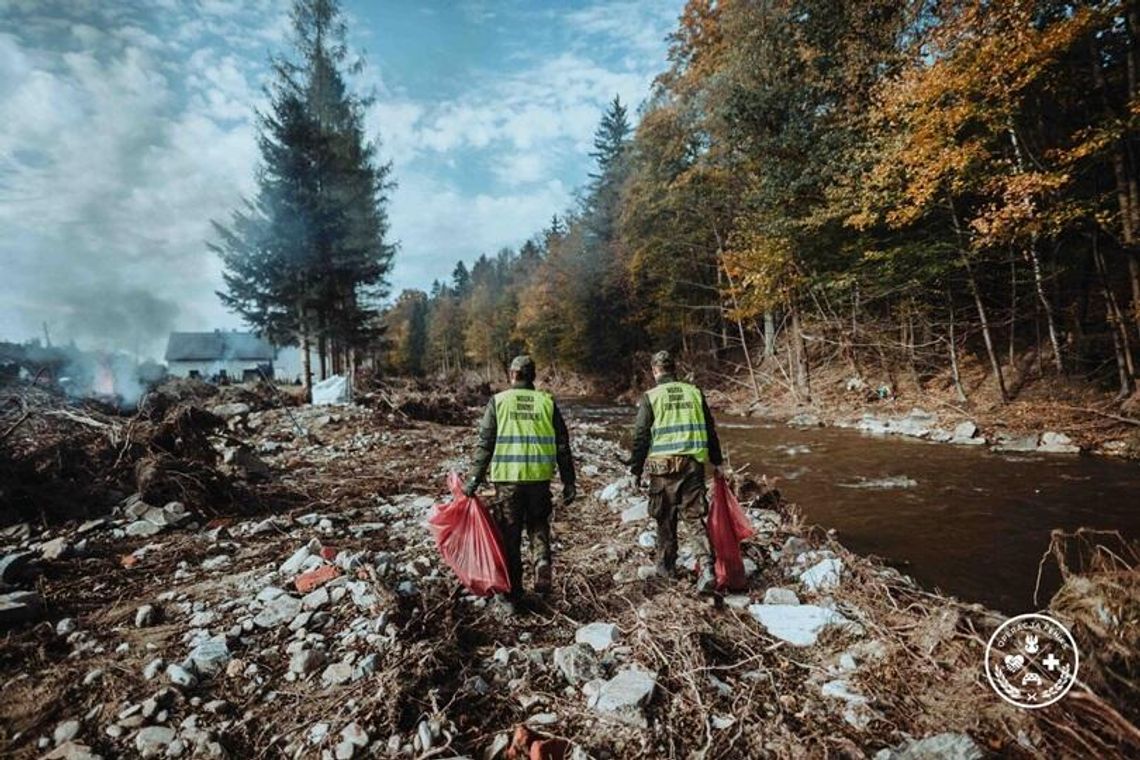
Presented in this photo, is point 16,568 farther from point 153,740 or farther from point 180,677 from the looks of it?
point 153,740

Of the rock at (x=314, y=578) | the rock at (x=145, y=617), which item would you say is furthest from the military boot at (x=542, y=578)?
the rock at (x=145, y=617)

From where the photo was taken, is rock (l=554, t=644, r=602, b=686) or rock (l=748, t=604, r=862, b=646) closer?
rock (l=554, t=644, r=602, b=686)

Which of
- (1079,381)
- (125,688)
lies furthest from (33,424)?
(1079,381)

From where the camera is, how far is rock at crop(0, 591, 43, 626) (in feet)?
10.2

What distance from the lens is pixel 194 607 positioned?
350 centimetres

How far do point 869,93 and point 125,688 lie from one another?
16.7 m

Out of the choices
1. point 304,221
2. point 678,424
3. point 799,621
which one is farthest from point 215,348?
point 799,621

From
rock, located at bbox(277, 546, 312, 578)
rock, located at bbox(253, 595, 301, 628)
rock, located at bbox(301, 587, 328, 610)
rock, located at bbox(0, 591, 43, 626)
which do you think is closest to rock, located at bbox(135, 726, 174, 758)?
rock, located at bbox(253, 595, 301, 628)

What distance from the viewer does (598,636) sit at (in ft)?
10.2

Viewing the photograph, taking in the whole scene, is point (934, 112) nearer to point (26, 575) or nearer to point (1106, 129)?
point (1106, 129)

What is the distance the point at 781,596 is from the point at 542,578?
1.81m

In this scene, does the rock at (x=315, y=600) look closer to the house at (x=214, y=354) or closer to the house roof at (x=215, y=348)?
the house at (x=214, y=354)

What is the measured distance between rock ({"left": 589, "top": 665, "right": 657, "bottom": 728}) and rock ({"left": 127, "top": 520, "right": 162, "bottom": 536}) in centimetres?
528

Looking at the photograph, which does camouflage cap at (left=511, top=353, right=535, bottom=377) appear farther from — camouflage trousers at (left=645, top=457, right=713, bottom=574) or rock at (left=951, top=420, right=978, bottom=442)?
rock at (left=951, top=420, right=978, bottom=442)
